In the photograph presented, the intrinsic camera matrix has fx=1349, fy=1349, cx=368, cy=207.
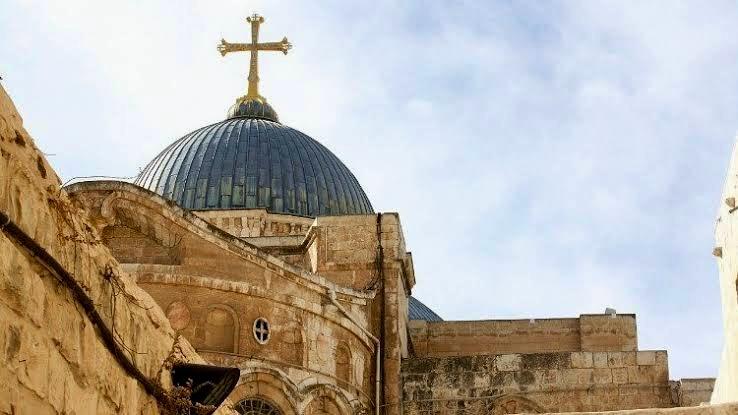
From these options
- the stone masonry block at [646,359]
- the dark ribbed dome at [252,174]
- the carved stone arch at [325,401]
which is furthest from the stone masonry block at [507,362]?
the dark ribbed dome at [252,174]

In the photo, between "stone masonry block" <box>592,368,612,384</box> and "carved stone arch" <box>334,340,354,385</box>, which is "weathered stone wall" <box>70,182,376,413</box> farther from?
"stone masonry block" <box>592,368,612,384</box>

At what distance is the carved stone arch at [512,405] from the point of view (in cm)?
2236

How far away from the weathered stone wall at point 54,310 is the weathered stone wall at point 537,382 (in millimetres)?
15668

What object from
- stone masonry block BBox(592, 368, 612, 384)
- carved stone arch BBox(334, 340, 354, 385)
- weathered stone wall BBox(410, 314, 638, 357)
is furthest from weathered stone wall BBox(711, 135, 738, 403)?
weathered stone wall BBox(410, 314, 638, 357)

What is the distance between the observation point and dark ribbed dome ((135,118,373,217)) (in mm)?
29750

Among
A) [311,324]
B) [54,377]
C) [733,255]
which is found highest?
[311,324]

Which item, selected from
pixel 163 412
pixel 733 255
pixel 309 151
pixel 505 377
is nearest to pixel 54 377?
pixel 163 412

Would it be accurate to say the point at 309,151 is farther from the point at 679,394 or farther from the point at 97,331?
the point at 97,331

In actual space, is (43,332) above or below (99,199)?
below

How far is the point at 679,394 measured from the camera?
22984 mm

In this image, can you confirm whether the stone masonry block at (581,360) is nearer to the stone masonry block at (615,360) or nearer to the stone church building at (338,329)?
the stone church building at (338,329)

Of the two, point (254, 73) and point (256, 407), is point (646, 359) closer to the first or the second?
point (256, 407)

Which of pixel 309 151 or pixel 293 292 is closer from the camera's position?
pixel 293 292

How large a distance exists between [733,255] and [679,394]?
1357cm
